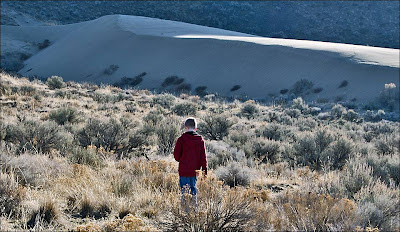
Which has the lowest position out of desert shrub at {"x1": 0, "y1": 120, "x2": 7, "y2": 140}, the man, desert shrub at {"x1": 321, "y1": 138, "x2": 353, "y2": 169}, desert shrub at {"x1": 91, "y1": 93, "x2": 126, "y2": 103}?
desert shrub at {"x1": 91, "y1": 93, "x2": 126, "y2": 103}

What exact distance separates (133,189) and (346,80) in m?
28.1

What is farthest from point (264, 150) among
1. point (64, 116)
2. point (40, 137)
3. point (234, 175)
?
point (64, 116)

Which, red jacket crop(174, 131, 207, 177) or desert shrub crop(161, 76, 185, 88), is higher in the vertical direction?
red jacket crop(174, 131, 207, 177)

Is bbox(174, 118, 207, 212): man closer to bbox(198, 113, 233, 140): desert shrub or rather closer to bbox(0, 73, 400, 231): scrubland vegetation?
bbox(0, 73, 400, 231): scrubland vegetation

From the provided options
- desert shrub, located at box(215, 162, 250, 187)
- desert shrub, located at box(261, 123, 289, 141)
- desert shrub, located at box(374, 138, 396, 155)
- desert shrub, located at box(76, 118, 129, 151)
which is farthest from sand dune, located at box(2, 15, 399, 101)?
desert shrub, located at box(215, 162, 250, 187)

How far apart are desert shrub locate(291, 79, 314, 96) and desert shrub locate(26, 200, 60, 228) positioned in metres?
27.5

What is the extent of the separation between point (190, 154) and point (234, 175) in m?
2.20

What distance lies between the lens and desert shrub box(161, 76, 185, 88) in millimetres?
35469

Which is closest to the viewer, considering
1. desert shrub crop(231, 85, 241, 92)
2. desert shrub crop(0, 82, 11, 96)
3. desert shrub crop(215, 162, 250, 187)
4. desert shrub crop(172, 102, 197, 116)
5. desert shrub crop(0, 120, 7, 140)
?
desert shrub crop(215, 162, 250, 187)

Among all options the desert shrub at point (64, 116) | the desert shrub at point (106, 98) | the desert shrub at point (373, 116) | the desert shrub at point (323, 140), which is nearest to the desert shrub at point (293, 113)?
the desert shrub at point (373, 116)

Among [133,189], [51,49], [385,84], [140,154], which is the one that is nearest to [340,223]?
[133,189]

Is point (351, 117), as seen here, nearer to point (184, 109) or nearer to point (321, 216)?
point (184, 109)

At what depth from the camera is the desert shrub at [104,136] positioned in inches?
391

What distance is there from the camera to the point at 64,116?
13.2m
